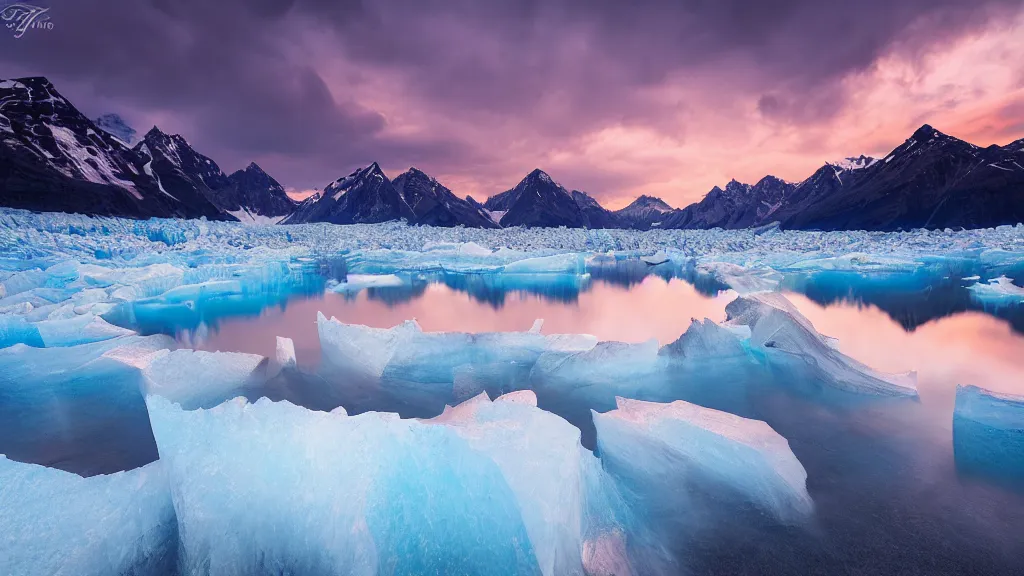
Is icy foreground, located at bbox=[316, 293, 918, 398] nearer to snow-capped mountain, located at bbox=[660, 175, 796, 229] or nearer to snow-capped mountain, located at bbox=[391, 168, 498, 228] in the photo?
snow-capped mountain, located at bbox=[391, 168, 498, 228]

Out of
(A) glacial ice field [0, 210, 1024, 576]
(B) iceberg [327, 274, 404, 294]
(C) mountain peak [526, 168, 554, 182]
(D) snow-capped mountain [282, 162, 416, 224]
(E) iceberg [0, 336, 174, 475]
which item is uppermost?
(C) mountain peak [526, 168, 554, 182]

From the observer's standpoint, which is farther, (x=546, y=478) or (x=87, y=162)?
(x=87, y=162)

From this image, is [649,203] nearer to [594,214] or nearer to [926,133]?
[594,214]

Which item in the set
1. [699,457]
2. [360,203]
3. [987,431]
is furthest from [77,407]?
[360,203]

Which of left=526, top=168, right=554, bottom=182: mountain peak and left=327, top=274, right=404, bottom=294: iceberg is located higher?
left=526, top=168, right=554, bottom=182: mountain peak

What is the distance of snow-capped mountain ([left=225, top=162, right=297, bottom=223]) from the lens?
315 feet

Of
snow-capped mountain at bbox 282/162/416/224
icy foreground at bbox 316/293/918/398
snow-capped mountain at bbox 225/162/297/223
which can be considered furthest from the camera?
snow-capped mountain at bbox 225/162/297/223

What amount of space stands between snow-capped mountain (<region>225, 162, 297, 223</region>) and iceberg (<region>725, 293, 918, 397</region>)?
10046cm

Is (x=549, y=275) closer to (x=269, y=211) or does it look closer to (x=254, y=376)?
(x=254, y=376)

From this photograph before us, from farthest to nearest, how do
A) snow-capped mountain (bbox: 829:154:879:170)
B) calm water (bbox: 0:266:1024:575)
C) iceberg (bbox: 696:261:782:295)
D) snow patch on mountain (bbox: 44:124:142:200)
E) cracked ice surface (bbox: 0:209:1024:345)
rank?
snow-capped mountain (bbox: 829:154:879:170) → snow patch on mountain (bbox: 44:124:142:200) → iceberg (bbox: 696:261:782:295) → cracked ice surface (bbox: 0:209:1024:345) → calm water (bbox: 0:266:1024:575)

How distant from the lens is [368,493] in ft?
6.14

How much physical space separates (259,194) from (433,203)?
4883 cm

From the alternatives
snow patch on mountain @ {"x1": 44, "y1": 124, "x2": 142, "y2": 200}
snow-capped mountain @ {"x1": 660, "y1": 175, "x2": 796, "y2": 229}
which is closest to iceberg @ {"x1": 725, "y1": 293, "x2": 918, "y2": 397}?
snow patch on mountain @ {"x1": 44, "y1": 124, "x2": 142, "y2": 200}

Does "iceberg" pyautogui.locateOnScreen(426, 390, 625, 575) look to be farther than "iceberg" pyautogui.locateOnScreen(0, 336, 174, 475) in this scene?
No
